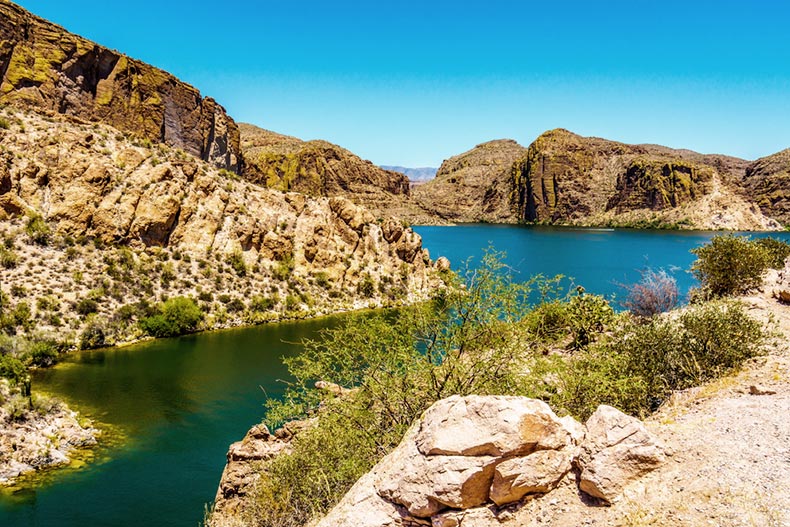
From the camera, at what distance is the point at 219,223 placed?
62.0 meters

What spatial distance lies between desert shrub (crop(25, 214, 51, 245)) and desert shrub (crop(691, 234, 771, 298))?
54.9 metres

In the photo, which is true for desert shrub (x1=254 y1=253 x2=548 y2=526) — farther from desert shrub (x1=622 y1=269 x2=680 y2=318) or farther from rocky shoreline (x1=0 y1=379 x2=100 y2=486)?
desert shrub (x1=622 y1=269 x2=680 y2=318)

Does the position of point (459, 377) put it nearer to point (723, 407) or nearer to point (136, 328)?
point (723, 407)

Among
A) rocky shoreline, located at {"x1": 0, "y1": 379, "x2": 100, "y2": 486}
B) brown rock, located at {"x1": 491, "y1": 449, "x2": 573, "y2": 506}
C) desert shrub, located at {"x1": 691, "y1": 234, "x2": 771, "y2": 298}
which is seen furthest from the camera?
desert shrub, located at {"x1": 691, "y1": 234, "x2": 771, "y2": 298}

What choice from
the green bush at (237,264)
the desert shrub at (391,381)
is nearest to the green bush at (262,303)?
the green bush at (237,264)

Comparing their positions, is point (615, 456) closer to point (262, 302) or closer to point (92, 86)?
point (262, 302)

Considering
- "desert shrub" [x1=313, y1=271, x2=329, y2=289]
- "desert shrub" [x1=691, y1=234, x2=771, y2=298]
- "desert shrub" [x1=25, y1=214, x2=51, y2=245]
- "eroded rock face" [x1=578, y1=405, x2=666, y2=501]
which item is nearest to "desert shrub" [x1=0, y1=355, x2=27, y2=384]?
"desert shrub" [x1=25, y1=214, x2=51, y2=245]

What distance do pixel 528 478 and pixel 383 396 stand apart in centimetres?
750

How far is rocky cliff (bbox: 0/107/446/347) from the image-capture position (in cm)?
4625

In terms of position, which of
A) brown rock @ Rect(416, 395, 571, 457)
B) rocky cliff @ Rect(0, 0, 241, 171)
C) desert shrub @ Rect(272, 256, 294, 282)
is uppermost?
rocky cliff @ Rect(0, 0, 241, 171)

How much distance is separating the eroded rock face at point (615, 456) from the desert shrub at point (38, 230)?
54.6 m

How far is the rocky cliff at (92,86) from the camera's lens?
199 ft

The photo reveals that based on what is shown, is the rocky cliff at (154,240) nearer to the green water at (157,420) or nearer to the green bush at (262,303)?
the green bush at (262,303)

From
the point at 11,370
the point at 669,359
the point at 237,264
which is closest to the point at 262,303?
the point at 237,264
